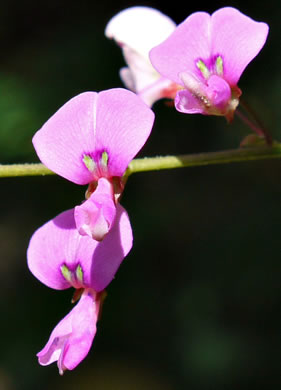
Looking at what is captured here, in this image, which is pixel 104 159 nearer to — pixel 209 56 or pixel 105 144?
pixel 105 144

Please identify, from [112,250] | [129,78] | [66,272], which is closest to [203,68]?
[112,250]

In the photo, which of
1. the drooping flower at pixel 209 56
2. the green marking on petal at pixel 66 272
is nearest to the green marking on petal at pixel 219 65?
the drooping flower at pixel 209 56

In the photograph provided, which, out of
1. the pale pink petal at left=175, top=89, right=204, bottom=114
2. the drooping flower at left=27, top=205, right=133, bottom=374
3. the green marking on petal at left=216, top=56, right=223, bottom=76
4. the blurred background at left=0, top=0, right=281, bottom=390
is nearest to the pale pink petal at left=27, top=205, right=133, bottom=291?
the drooping flower at left=27, top=205, right=133, bottom=374

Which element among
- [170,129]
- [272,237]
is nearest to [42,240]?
[272,237]

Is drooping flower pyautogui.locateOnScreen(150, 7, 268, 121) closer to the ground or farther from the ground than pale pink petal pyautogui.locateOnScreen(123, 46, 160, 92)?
farther from the ground

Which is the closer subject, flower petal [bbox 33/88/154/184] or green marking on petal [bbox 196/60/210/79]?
flower petal [bbox 33/88/154/184]

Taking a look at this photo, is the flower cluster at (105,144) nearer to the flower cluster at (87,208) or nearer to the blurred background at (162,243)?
the flower cluster at (87,208)

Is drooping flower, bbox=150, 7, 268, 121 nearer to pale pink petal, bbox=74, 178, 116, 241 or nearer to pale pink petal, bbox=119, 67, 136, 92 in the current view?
pale pink petal, bbox=74, 178, 116, 241
